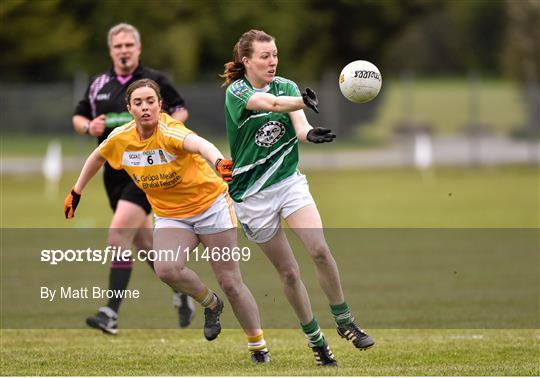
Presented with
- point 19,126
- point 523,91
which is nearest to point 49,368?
point 19,126

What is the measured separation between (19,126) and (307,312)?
26.0 meters

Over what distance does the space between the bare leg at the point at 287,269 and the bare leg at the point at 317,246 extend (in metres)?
0.17

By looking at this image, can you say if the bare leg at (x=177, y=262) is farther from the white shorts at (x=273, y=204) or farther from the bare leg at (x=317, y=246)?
the bare leg at (x=317, y=246)

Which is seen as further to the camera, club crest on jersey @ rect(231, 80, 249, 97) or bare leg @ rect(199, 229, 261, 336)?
bare leg @ rect(199, 229, 261, 336)

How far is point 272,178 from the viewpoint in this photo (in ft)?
27.2

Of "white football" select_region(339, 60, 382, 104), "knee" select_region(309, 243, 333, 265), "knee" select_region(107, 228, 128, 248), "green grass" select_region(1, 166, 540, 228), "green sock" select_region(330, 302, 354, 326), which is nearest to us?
"white football" select_region(339, 60, 382, 104)

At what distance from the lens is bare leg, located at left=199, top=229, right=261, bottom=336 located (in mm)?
8484

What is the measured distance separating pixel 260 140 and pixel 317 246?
827 mm

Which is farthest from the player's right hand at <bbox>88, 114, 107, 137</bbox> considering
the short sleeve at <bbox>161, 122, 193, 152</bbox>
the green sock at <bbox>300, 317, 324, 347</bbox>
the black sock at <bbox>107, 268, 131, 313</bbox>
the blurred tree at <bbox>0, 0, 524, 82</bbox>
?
the blurred tree at <bbox>0, 0, 524, 82</bbox>

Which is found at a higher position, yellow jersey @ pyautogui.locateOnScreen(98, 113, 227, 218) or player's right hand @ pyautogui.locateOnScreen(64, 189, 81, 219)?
yellow jersey @ pyautogui.locateOnScreen(98, 113, 227, 218)

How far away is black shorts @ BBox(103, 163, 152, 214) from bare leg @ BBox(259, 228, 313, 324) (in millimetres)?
2431

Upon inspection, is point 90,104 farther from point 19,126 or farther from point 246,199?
point 19,126

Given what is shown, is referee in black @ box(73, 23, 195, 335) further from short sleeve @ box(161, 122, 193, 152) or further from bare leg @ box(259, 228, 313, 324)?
bare leg @ box(259, 228, 313, 324)

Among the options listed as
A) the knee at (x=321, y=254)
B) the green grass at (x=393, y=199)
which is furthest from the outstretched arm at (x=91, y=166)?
the green grass at (x=393, y=199)
